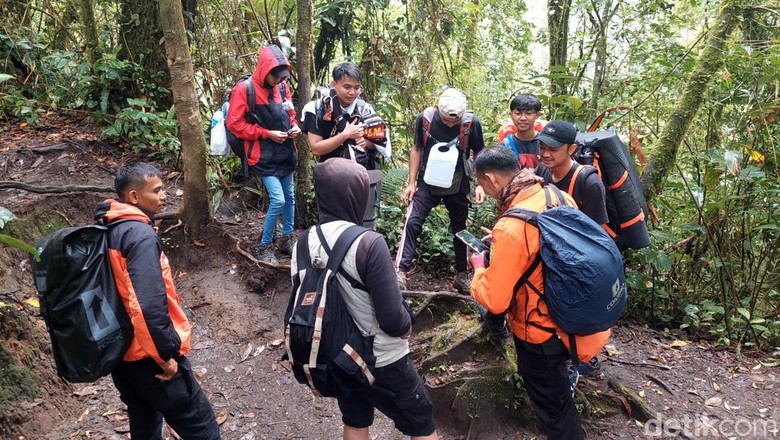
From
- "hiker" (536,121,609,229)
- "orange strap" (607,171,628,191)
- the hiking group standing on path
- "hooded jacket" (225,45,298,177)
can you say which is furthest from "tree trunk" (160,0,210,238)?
"orange strap" (607,171,628,191)

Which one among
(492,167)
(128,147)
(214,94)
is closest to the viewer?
(492,167)

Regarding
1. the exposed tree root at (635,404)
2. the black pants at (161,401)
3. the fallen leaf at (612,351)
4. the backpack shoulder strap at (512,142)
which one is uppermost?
the backpack shoulder strap at (512,142)

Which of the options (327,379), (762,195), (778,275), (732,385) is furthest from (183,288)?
(778,275)

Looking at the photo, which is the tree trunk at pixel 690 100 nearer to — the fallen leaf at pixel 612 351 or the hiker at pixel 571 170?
the fallen leaf at pixel 612 351

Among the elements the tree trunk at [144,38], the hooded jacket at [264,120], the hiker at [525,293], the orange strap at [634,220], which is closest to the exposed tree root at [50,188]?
the hooded jacket at [264,120]

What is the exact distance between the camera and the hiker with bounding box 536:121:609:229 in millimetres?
3641

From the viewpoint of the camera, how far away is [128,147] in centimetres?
665

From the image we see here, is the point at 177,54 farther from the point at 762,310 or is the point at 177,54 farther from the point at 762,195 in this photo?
the point at 762,310

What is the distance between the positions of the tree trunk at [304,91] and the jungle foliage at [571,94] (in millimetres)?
227

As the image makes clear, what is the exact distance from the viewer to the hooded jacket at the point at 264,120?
470 cm

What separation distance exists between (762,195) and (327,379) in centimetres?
539

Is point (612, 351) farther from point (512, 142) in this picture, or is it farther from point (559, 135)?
point (559, 135)

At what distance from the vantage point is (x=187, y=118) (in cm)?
481

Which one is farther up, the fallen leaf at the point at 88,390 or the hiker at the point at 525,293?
the hiker at the point at 525,293
